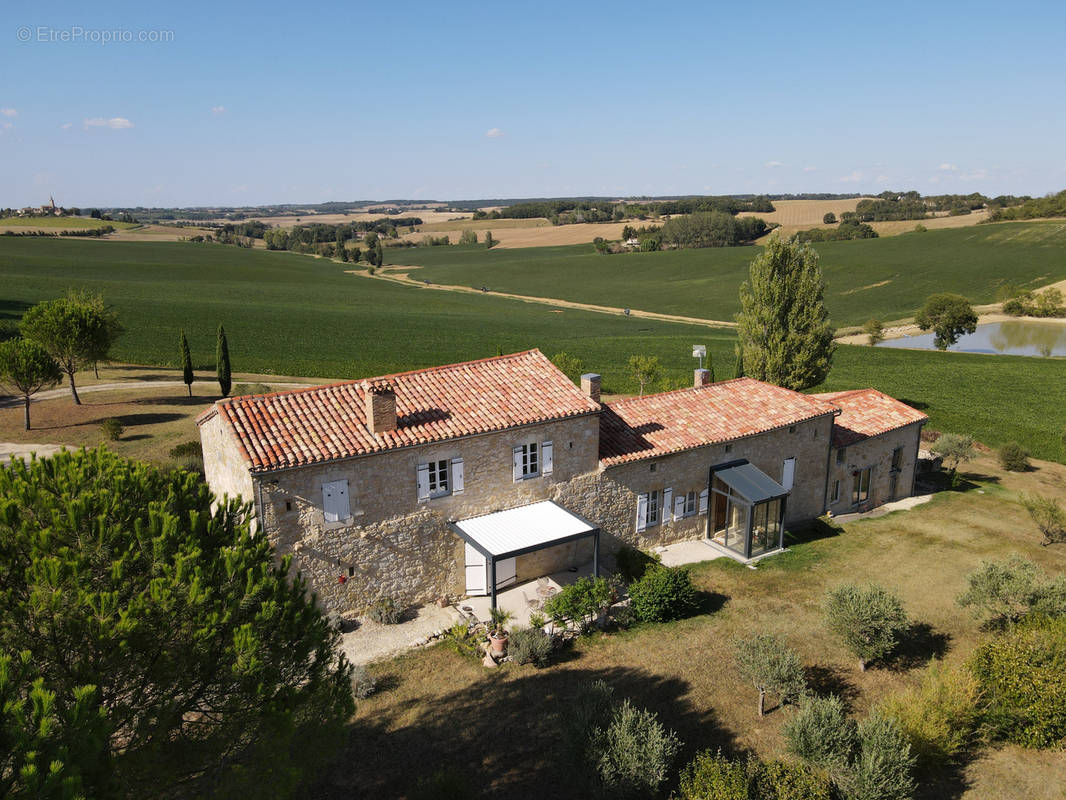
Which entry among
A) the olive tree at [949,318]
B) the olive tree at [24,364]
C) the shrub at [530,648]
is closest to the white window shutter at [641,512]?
the shrub at [530,648]

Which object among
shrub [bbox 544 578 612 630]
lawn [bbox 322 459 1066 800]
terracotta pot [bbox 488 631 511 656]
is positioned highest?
shrub [bbox 544 578 612 630]

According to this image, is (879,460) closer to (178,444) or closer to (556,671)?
(556,671)

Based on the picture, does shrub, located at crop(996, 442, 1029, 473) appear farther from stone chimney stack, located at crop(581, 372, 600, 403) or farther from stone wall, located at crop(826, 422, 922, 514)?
stone chimney stack, located at crop(581, 372, 600, 403)

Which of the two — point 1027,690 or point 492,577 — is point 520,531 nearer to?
point 492,577

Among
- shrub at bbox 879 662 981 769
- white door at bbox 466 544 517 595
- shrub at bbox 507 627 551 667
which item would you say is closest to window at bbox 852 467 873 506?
shrub at bbox 879 662 981 769

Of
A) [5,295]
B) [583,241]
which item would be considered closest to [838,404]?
[5,295]
